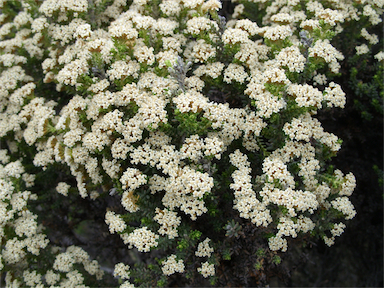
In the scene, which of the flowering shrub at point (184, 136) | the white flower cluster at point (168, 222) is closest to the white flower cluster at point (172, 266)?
the flowering shrub at point (184, 136)

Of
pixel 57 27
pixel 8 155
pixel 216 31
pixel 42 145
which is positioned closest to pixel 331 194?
pixel 216 31

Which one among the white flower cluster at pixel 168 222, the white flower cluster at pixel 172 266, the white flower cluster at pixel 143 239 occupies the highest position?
the white flower cluster at pixel 168 222

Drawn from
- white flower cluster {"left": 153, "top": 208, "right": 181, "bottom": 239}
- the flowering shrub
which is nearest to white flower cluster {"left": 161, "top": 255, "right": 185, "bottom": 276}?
the flowering shrub

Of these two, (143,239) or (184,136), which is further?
(184,136)

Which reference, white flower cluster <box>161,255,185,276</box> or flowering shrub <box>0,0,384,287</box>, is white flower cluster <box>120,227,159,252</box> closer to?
flowering shrub <box>0,0,384,287</box>

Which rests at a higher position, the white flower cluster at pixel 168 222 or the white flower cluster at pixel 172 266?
the white flower cluster at pixel 168 222

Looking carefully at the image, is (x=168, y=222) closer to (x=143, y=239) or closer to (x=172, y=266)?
(x=143, y=239)

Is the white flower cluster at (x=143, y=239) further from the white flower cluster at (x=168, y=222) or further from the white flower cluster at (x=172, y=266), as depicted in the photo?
the white flower cluster at (x=172, y=266)

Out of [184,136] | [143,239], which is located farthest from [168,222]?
[184,136]
